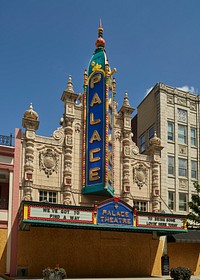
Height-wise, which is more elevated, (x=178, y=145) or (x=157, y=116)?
(x=157, y=116)

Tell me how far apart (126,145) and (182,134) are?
7775mm

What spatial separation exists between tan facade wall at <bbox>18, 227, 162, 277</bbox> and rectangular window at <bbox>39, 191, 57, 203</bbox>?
2.15 meters

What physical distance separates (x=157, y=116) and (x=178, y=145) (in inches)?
133

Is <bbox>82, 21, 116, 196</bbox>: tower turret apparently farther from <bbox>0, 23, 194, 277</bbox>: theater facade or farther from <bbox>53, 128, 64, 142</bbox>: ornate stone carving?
<bbox>53, 128, 64, 142</bbox>: ornate stone carving

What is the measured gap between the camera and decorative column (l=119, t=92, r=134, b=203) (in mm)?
32500

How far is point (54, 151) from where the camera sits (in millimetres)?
30922

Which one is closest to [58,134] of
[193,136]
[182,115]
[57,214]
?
[57,214]

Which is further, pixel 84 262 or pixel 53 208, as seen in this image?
pixel 84 262

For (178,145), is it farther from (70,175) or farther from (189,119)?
(70,175)

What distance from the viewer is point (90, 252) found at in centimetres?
3012

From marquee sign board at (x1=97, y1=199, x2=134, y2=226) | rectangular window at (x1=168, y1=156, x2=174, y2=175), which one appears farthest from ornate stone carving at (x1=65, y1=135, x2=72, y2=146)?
rectangular window at (x1=168, y1=156, x2=174, y2=175)

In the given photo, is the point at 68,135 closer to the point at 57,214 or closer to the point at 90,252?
the point at 57,214

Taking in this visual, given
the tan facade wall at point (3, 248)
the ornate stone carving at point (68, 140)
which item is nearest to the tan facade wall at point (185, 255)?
the ornate stone carving at point (68, 140)

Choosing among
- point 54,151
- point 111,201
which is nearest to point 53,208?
point 111,201
